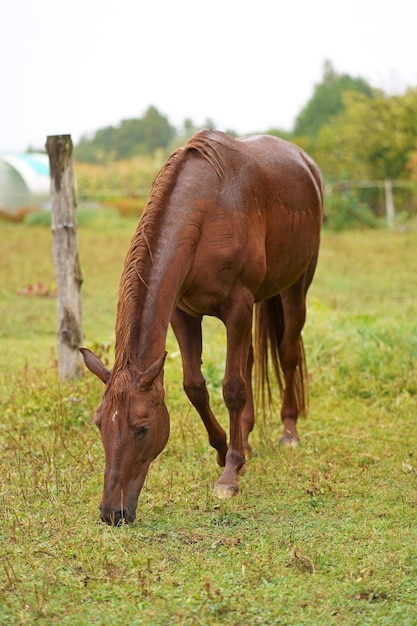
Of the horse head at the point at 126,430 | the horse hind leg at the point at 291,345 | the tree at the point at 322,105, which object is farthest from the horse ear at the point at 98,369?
the tree at the point at 322,105

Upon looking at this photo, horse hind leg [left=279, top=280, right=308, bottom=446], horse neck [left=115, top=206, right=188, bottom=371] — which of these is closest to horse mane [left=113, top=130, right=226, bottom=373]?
horse neck [left=115, top=206, right=188, bottom=371]

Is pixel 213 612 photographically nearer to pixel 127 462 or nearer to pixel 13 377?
pixel 127 462

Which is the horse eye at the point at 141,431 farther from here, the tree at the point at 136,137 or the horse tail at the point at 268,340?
the tree at the point at 136,137

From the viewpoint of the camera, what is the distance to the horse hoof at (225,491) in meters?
4.59

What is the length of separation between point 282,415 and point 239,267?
66.0 inches

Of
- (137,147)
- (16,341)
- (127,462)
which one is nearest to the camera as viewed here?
(127,462)

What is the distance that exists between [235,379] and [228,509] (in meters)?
0.78

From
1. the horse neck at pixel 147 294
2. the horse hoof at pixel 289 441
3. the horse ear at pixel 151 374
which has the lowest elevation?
the horse hoof at pixel 289 441

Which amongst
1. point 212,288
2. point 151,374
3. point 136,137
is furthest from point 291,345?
point 136,137

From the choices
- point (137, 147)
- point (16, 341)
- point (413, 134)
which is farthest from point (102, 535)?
point (137, 147)

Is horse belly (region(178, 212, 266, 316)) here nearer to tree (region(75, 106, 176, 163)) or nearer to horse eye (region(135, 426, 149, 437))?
horse eye (region(135, 426, 149, 437))

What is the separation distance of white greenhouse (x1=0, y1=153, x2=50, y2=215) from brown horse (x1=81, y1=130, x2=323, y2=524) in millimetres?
18446

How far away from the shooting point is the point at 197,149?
15.5 feet

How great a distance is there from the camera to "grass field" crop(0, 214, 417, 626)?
3.26 meters
